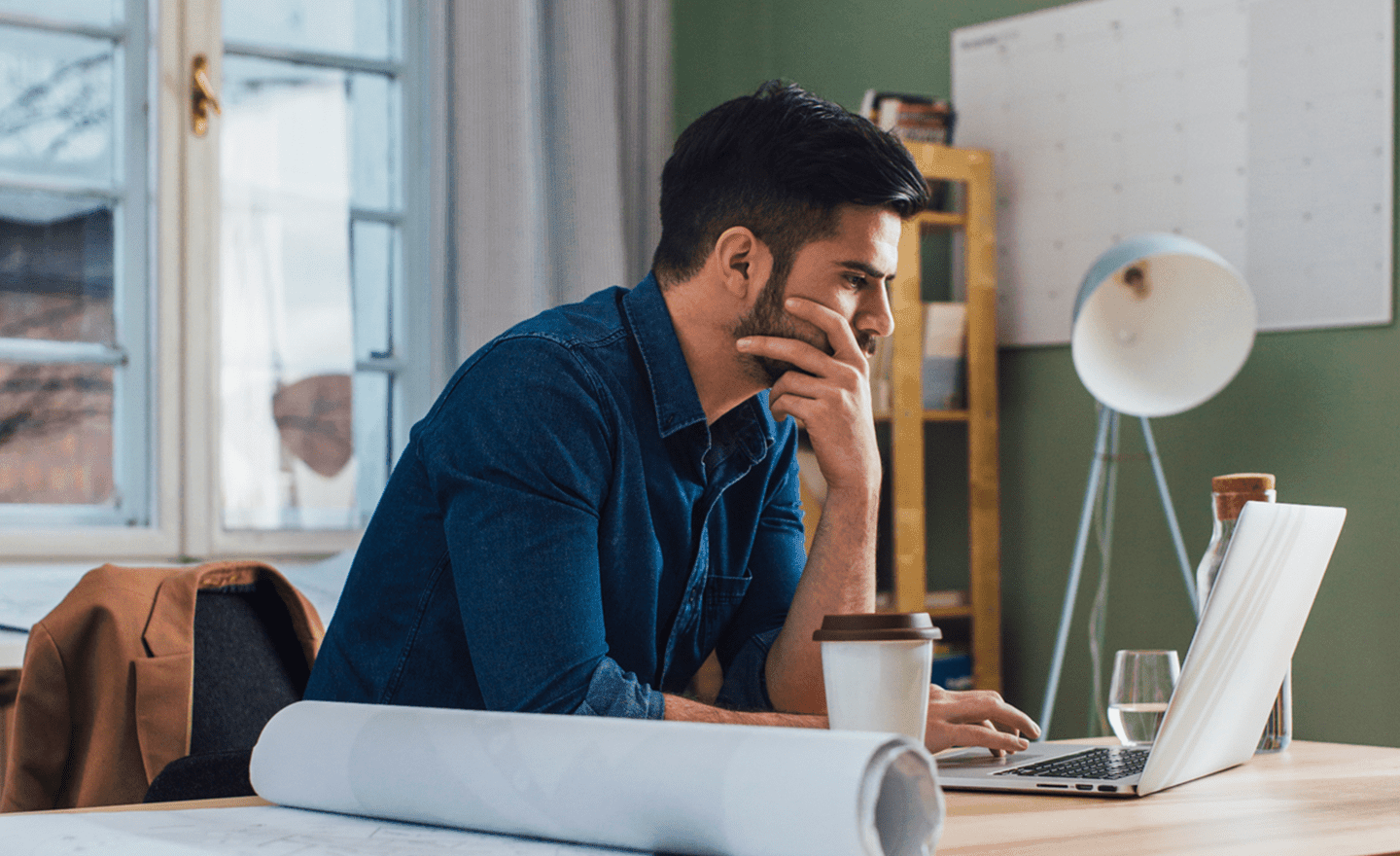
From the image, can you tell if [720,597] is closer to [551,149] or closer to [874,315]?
[874,315]

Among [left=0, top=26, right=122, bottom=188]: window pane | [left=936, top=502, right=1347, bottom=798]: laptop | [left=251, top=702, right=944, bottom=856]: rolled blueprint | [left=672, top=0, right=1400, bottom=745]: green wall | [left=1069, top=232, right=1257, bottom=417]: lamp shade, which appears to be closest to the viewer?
[left=251, top=702, right=944, bottom=856]: rolled blueprint

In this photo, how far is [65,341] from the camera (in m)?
3.06

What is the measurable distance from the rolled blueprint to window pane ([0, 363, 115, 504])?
2.45m

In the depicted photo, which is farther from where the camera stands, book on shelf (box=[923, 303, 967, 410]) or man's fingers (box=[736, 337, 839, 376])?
book on shelf (box=[923, 303, 967, 410])

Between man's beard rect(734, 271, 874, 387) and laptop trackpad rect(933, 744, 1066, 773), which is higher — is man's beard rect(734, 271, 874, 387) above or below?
above

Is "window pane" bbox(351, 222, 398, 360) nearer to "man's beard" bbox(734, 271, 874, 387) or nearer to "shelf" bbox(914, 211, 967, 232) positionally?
"shelf" bbox(914, 211, 967, 232)

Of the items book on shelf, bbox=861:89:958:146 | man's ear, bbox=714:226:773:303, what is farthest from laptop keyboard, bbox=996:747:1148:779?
book on shelf, bbox=861:89:958:146

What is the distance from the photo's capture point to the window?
9.95 ft

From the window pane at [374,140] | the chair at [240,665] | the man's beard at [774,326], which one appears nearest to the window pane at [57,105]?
the window pane at [374,140]

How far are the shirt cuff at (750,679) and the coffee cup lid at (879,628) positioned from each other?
1.72ft

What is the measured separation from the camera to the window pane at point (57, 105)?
3.01 meters

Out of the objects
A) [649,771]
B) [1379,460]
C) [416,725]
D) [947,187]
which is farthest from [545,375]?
[947,187]

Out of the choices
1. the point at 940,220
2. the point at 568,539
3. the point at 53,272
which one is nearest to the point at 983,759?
the point at 568,539

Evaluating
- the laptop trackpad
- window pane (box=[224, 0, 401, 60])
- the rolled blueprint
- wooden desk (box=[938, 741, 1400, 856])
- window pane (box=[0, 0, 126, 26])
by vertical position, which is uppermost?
window pane (box=[224, 0, 401, 60])
